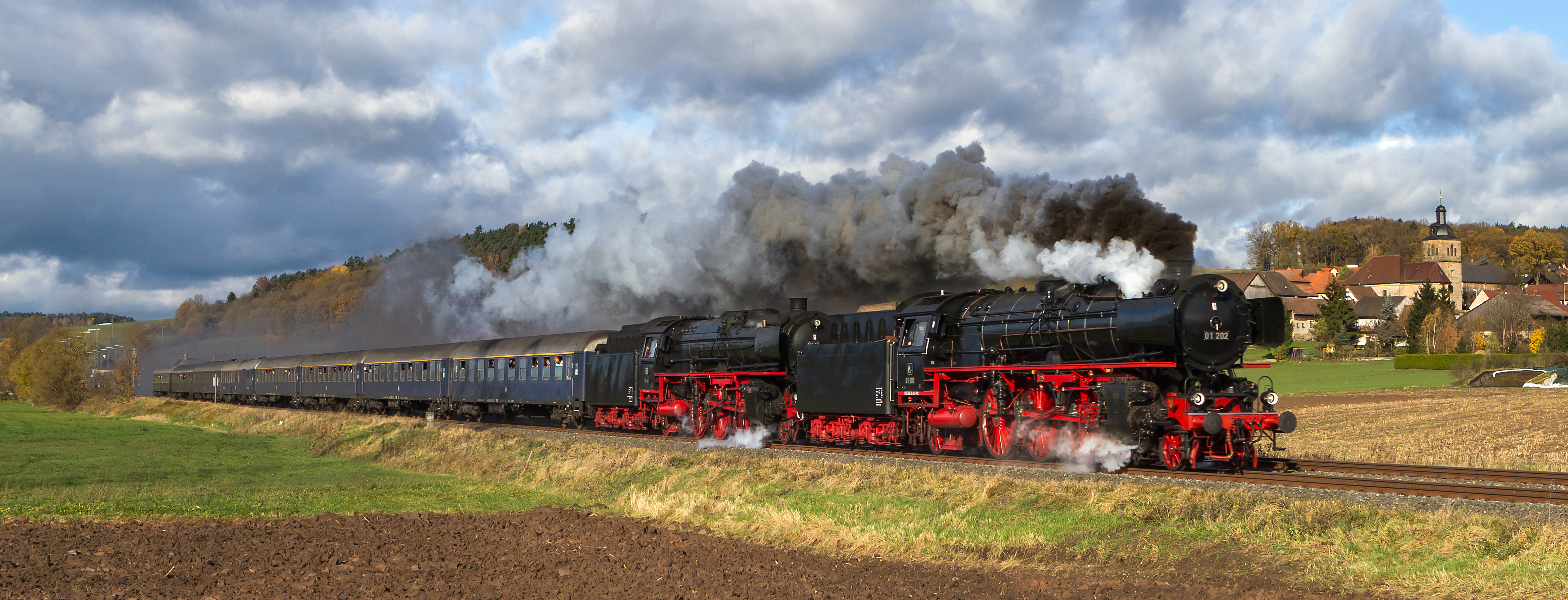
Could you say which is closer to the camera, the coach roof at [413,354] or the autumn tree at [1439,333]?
the coach roof at [413,354]

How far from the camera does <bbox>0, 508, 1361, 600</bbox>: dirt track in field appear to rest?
33.7 feet

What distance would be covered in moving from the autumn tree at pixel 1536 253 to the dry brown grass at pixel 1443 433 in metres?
172

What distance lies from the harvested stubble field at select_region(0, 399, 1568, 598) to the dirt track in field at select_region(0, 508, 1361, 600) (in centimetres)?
21

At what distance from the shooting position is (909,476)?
58.5 ft

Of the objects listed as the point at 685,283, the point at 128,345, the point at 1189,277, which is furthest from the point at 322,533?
the point at 128,345

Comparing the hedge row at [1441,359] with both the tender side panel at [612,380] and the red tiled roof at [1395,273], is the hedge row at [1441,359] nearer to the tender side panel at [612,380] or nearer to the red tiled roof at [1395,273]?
the tender side panel at [612,380]

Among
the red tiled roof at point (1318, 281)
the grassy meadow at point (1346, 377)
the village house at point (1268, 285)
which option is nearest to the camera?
the grassy meadow at point (1346, 377)

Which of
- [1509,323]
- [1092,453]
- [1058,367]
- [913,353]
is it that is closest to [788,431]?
[913,353]

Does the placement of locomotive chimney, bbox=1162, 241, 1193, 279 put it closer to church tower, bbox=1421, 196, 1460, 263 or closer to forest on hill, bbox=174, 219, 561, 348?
forest on hill, bbox=174, 219, 561, 348

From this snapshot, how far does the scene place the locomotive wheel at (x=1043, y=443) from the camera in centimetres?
1878

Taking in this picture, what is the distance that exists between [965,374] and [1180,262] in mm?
4590

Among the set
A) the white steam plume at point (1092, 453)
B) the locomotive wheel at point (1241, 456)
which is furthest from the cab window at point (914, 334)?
the locomotive wheel at point (1241, 456)

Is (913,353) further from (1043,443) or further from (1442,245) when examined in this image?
(1442,245)

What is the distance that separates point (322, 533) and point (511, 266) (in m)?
43.1
